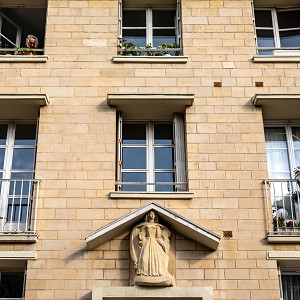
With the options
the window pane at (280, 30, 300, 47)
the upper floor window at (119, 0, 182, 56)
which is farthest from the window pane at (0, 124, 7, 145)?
the window pane at (280, 30, 300, 47)

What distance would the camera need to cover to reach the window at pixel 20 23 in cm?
1385

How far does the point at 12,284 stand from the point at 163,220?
2944mm

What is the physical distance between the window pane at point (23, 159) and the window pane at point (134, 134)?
1.87 metres

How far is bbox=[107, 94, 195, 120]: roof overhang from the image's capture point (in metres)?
12.2

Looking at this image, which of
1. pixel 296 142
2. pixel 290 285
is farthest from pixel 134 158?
pixel 290 285

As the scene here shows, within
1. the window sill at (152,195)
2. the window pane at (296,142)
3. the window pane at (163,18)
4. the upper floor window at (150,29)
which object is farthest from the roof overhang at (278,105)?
the window pane at (163,18)

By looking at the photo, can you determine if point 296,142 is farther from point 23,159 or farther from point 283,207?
point 23,159

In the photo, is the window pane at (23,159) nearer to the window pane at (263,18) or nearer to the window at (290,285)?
the window at (290,285)

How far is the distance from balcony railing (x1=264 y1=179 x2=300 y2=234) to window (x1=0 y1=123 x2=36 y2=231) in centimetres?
439

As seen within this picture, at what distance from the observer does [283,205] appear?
1148 centimetres

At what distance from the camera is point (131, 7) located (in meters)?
13.9

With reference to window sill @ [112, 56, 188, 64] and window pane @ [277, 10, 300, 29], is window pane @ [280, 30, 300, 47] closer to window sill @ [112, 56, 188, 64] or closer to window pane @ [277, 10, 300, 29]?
window pane @ [277, 10, 300, 29]

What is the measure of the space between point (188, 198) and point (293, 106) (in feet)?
9.60

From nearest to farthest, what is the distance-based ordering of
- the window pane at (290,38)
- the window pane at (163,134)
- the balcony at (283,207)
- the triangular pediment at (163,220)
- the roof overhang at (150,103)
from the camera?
1. the triangular pediment at (163,220)
2. the balcony at (283,207)
3. the roof overhang at (150,103)
4. the window pane at (163,134)
5. the window pane at (290,38)
